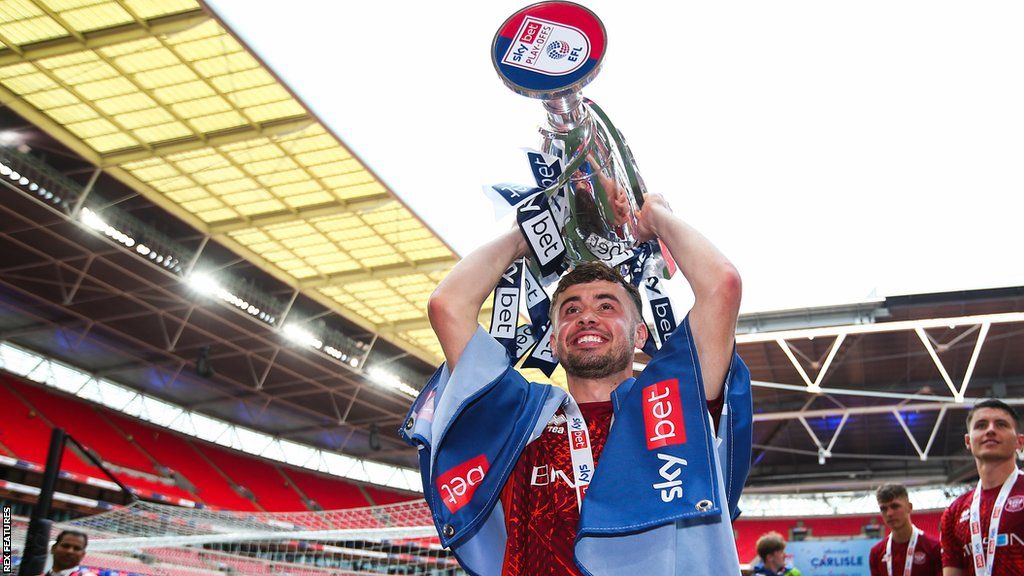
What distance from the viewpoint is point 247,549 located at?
15414 mm

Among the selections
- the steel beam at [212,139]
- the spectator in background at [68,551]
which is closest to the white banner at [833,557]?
the steel beam at [212,139]

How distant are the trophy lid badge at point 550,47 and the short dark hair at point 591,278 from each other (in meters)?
0.55

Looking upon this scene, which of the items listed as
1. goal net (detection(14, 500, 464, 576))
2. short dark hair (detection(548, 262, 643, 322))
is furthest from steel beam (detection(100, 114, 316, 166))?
short dark hair (detection(548, 262, 643, 322))

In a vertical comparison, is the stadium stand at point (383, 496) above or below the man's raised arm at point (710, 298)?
above

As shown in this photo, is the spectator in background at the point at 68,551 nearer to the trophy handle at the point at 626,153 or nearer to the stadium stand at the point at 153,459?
the trophy handle at the point at 626,153

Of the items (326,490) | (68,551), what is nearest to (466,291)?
(68,551)

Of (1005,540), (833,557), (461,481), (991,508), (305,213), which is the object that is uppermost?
(305,213)

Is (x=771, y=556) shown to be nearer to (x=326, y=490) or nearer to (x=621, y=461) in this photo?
(x=621, y=461)

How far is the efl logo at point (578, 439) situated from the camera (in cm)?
240

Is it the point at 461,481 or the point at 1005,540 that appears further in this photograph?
the point at 1005,540

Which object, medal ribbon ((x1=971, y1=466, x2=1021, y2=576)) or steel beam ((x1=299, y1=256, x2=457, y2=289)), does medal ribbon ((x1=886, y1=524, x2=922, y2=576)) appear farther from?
steel beam ((x1=299, y1=256, x2=457, y2=289))

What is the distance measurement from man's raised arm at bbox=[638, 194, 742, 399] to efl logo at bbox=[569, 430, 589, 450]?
1.18 ft

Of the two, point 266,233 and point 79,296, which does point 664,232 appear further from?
point 79,296

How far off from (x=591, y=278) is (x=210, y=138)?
601 inches
